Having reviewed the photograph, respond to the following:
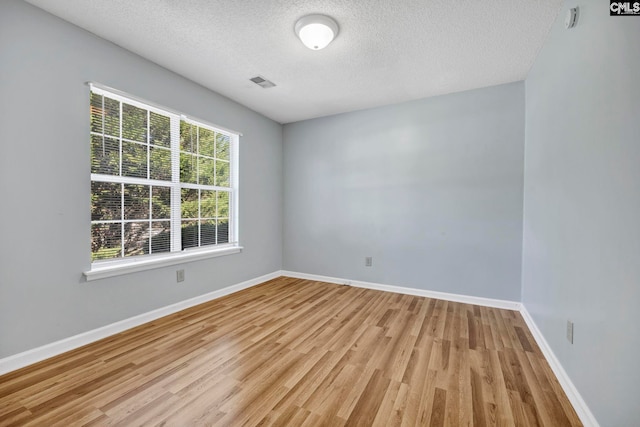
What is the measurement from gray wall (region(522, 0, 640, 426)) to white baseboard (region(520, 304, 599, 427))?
0.05 meters

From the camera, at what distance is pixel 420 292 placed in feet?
11.8

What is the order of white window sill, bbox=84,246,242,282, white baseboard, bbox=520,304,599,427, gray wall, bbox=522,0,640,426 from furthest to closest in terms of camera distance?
white window sill, bbox=84,246,242,282, white baseboard, bbox=520,304,599,427, gray wall, bbox=522,0,640,426

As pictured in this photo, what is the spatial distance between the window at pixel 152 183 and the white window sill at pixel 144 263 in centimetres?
2

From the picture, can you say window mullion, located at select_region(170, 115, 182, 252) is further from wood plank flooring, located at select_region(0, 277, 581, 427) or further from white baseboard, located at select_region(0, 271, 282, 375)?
→ wood plank flooring, located at select_region(0, 277, 581, 427)

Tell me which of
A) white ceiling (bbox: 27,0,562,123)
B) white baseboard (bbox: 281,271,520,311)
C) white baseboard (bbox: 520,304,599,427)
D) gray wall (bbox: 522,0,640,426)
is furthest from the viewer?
white baseboard (bbox: 281,271,520,311)

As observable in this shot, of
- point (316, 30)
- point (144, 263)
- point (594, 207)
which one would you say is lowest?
point (144, 263)

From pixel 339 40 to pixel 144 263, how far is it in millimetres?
2886

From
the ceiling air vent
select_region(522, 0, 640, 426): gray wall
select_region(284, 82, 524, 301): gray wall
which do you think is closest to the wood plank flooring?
select_region(522, 0, 640, 426): gray wall

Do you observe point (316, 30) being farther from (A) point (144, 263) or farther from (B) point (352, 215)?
(A) point (144, 263)

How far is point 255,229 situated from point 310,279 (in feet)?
4.22

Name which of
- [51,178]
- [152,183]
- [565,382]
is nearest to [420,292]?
[565,382]

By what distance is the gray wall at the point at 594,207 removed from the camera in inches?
44.0

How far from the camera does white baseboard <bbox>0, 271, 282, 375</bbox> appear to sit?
1853mm

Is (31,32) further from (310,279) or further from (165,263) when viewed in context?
(310,279)
